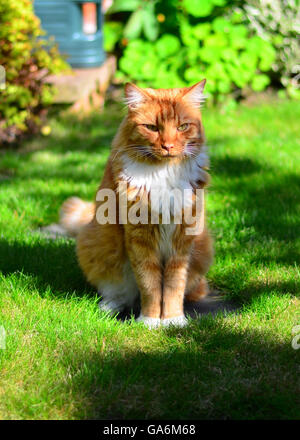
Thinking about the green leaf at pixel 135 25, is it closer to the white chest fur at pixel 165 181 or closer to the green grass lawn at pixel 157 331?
the green grass lawn at pixel 157 331

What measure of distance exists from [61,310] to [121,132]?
0.89 meters

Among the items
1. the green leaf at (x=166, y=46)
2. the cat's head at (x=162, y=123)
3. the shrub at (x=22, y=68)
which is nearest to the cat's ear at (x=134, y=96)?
the cat's head at (x=162, y=123)

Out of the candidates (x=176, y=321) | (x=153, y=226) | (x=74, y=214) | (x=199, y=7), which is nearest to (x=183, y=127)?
(x=153, y=226)

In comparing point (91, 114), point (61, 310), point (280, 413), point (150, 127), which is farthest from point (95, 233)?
point (91, 114)

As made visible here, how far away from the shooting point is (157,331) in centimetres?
271

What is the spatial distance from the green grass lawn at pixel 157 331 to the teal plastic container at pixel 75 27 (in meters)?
2.00

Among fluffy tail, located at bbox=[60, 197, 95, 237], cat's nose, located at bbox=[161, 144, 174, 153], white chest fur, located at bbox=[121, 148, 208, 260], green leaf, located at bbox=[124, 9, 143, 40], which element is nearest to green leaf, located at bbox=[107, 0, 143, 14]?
green leaf, located at bbox=[124, 9, 143, 40]

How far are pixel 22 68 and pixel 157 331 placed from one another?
10.9 feet

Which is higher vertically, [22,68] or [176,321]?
[22,68]

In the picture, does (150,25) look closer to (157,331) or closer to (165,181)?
(165,181)

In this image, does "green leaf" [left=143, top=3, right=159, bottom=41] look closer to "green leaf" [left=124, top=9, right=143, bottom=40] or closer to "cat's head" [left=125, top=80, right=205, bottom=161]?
"green leaf" [left=124, top=9, right=143, bottom=40]

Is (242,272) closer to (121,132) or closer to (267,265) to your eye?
(267,265)

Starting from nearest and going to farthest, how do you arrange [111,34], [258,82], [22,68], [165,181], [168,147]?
[168,147] < [165,181] < [22,68] < [258,82] < [111,34]

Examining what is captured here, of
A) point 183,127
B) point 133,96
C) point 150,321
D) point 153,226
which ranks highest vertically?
point 133,96
